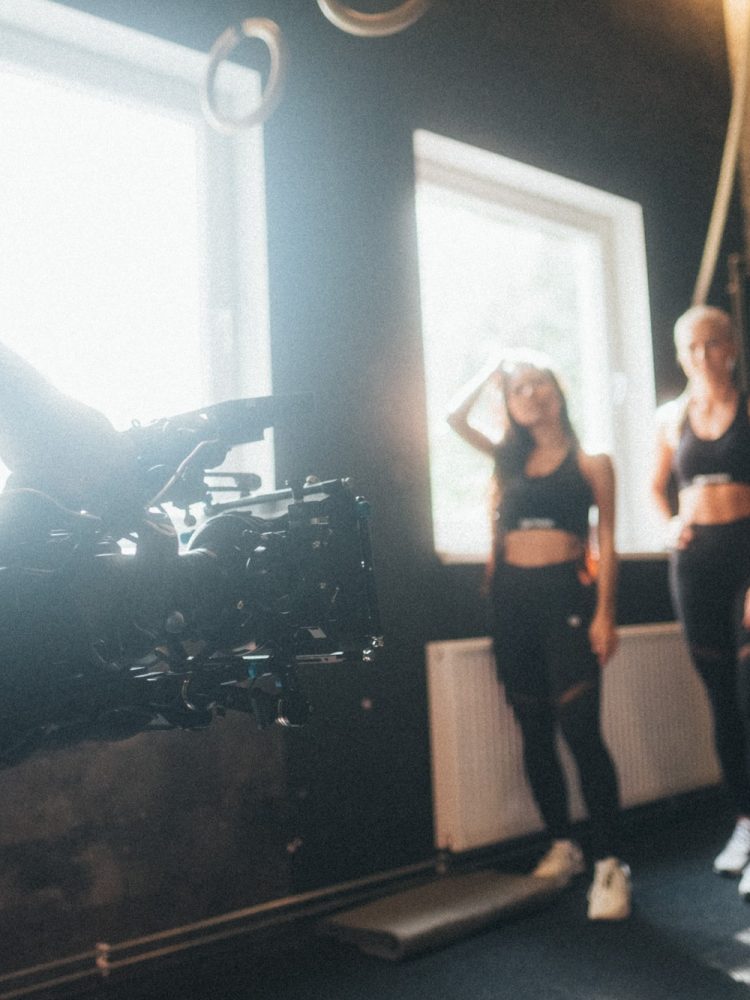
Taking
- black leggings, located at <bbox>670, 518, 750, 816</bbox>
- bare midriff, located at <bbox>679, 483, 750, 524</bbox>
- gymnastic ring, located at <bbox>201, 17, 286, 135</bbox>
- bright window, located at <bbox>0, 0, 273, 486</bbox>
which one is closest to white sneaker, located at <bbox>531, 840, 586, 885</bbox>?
black leggings, located at <bbox>670, 518, 750, 816</bbox>

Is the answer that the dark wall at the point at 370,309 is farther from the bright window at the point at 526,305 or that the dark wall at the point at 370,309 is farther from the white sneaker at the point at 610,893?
the white sneaker at the point at 610,893

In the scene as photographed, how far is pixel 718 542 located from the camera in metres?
2.46

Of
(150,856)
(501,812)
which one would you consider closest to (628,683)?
(501,812)

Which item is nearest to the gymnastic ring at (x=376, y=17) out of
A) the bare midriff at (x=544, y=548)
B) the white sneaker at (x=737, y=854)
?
the bare midriff at (x=544, y=548)

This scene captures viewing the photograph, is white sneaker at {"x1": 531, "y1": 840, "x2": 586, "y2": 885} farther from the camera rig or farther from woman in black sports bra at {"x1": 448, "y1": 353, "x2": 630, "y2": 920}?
the camera rig

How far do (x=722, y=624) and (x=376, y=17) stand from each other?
168 cm

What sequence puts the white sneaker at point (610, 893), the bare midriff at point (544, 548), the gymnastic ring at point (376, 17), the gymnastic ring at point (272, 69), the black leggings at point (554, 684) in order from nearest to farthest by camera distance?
the gymnastic ring at point (376, 17)
the gymnastic ring at point (272, 69)
the white sneaker at point (610, 893)
the black leggings at point (554, 684)
the bare midriff at point (544, 548)

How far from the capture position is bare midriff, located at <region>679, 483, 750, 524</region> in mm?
2484

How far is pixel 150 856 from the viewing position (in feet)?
6.63

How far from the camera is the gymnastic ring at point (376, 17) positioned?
5.98 ft

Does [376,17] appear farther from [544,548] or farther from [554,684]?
[554,684]

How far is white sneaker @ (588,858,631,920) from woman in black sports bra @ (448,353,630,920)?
0.05 meters

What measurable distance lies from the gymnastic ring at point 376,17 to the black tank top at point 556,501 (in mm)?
1100

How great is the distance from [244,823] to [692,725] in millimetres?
1696
